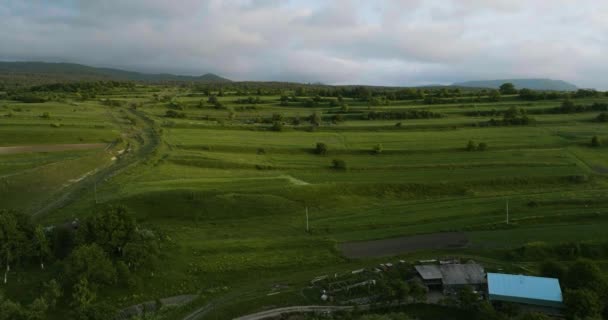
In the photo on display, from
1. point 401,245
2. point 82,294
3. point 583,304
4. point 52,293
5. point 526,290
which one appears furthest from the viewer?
point 401,245

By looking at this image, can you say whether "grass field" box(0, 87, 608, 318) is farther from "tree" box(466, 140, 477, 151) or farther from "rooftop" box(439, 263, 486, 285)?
"rooftop" box(439, 263, 486, 285)

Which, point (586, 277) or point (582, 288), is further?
point (586, 277)

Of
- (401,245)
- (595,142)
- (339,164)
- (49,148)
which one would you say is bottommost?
→ (401,245)

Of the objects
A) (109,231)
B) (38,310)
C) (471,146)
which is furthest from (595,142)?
(38,310)

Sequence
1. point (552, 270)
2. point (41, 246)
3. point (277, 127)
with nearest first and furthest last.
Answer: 1. point (552, 270)
2. point (41, 246)
3. point (277, 127)

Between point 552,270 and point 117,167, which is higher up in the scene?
point 117,167

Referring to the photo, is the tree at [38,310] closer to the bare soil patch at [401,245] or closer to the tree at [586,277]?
the bare soil patch at [401,245]

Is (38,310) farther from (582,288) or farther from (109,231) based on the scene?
(582,288)

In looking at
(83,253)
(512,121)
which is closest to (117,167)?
(83,253)
